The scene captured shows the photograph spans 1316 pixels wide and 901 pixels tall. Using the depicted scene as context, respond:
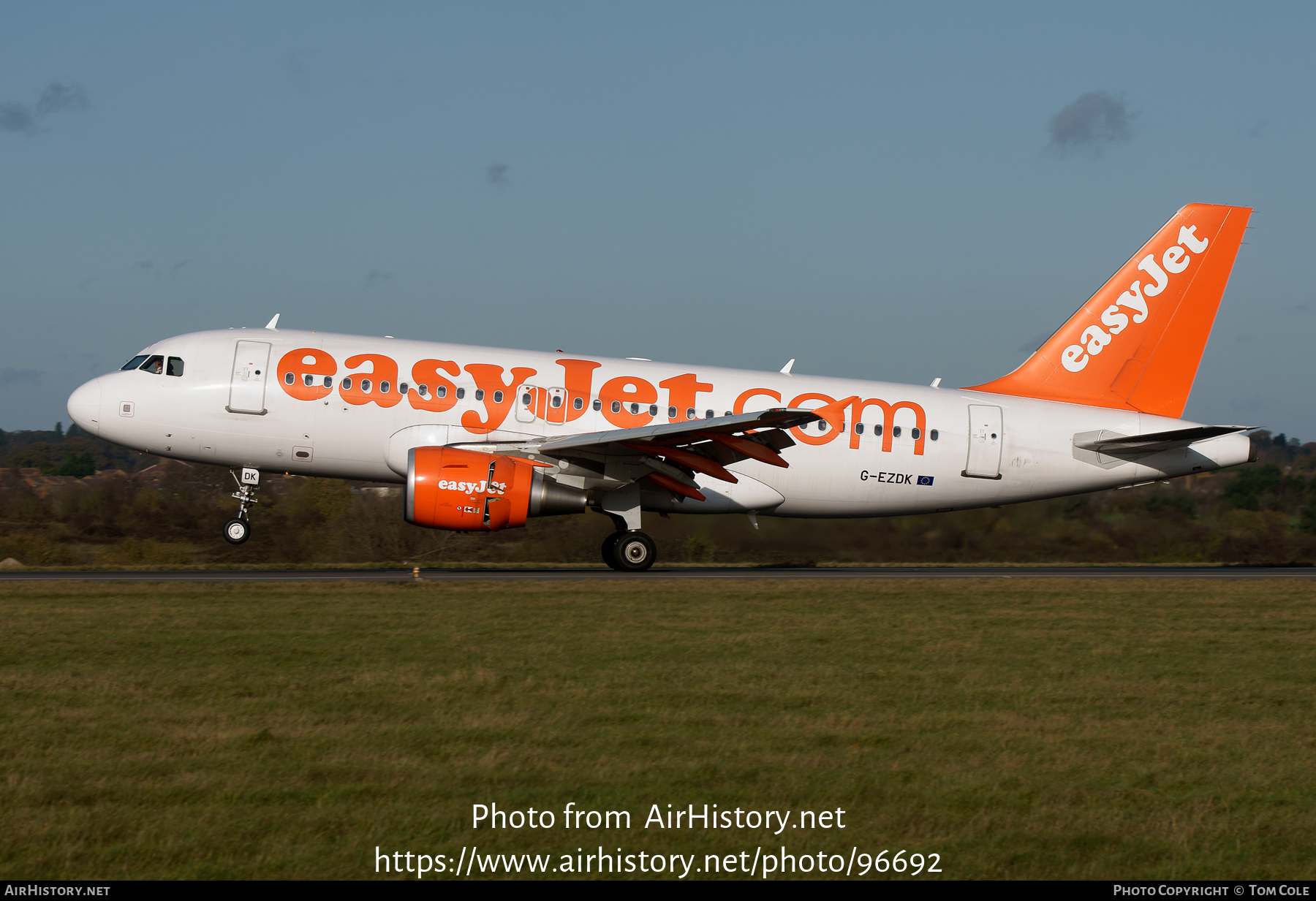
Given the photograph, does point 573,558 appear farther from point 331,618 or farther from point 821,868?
point 821,868

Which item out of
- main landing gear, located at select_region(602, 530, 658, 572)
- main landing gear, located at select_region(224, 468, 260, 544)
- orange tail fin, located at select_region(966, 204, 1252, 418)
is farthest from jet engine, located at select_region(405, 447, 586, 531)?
orange tail fin, located at select_region(966, 204, 1252, 418)

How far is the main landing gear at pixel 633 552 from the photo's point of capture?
73.6ft

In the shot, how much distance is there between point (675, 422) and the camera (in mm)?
22625

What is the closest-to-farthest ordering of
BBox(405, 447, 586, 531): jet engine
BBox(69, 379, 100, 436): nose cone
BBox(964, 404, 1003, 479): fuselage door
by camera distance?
BBox(405, 447, 586, 531): jet engine < BBox(69, 379, 100, 436): nose cone < BBox(964, 404, 1003, 479): fuselage door

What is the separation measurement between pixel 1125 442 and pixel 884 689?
1532 centimetres

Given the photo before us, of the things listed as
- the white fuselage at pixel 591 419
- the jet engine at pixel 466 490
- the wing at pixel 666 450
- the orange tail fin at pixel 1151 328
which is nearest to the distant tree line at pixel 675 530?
the white fuselage at pixel 591 419

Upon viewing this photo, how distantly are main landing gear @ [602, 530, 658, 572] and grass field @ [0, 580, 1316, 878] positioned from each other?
23.2 feet

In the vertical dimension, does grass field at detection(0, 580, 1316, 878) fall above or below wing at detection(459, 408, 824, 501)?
below

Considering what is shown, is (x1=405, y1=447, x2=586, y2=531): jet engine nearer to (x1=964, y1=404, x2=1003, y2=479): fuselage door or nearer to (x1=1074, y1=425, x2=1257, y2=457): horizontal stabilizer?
(x1=964, y1=404, x2=1003, y2=479): fuselage door

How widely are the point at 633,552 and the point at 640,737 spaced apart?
560 inches

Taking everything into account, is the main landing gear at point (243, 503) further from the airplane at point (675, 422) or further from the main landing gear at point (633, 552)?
the main landing gear at point (633, 552)

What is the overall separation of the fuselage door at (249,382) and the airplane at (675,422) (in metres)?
0.04

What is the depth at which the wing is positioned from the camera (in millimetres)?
19953

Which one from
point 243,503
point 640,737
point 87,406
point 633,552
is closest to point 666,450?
point 633,552
